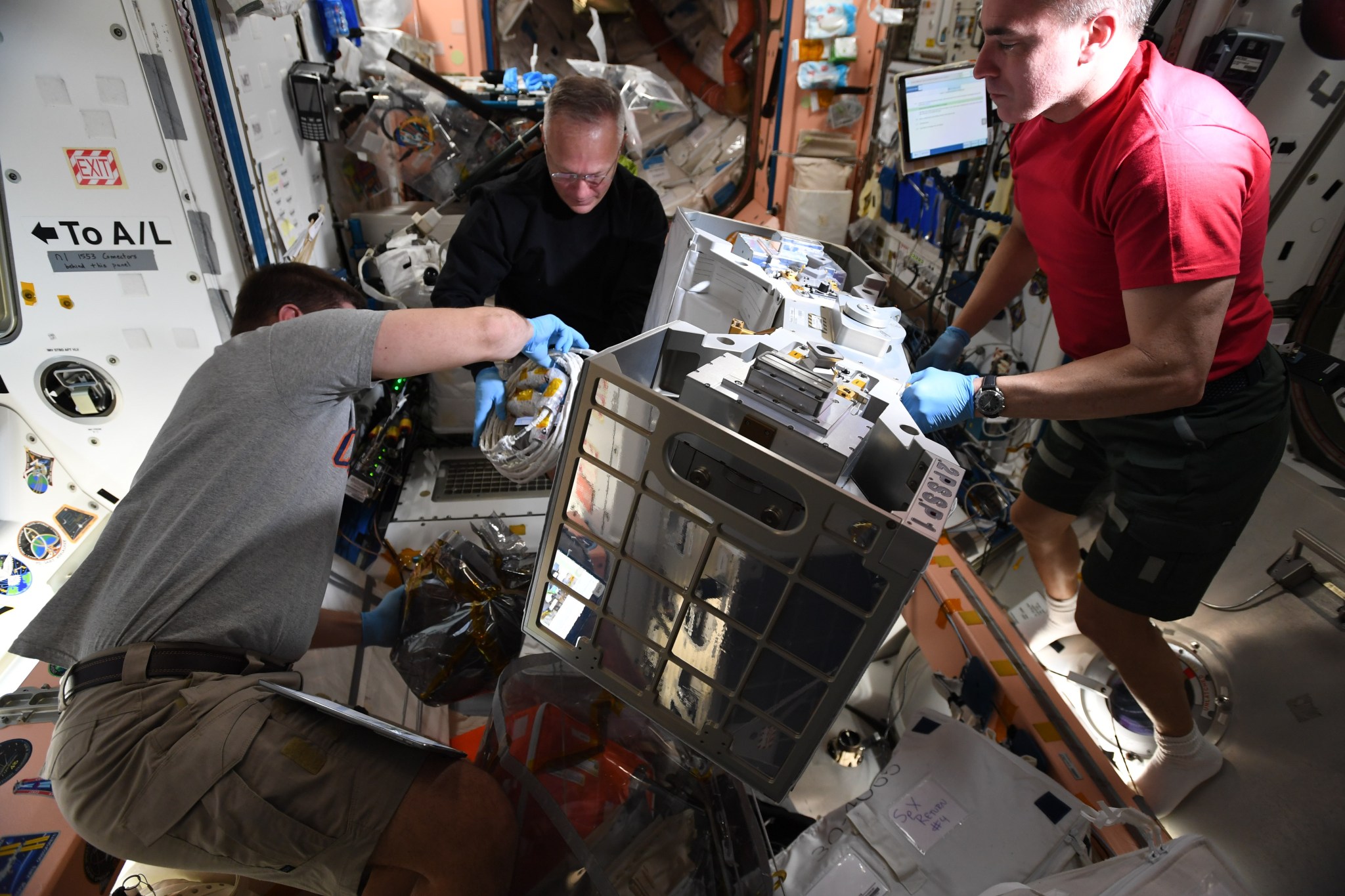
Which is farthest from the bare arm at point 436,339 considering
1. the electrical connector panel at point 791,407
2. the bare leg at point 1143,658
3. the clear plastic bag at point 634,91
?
the clear plastic bag at point 634,91

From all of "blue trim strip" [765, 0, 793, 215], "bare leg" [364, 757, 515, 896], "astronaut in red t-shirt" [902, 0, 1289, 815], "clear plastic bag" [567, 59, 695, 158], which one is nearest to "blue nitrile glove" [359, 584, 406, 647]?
"bare leg" [364, 757, 515, 896]

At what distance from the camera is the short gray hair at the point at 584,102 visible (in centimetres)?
222

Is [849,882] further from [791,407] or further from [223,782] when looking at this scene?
[223,782]

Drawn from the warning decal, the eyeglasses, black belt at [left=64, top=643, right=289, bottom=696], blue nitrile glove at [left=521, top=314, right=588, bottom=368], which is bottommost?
black belt at [left=64, top=643, right=289, bottom=696]

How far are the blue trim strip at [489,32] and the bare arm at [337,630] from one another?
386 cm

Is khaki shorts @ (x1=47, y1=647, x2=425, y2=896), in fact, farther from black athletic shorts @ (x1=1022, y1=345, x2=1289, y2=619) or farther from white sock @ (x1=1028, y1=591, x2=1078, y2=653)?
white sock @ (x1=1028, y1=591, x2=1078, y2=653)

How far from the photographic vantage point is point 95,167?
230 cm

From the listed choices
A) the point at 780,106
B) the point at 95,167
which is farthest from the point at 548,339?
the point at 780,106

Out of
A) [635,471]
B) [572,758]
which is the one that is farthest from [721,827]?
[635,471]

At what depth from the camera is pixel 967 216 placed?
3.05 metres

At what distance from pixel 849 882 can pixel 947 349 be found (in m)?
1.56

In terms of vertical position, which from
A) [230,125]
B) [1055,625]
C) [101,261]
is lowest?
[1055,625]

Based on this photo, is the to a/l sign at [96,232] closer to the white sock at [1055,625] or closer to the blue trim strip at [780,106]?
the blue trim strip at [780,106]

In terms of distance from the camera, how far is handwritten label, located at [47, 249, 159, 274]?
242cm
